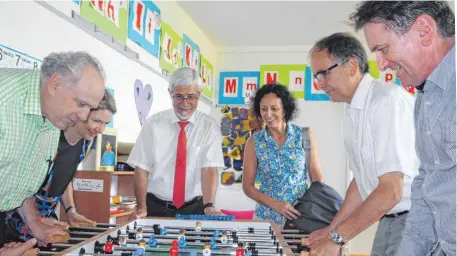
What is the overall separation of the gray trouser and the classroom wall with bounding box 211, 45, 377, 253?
4.56m

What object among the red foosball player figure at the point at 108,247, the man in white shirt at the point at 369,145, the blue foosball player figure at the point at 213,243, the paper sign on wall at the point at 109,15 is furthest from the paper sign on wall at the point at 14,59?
the man in white shirt at the point at 369,145

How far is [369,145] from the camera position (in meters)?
1.85

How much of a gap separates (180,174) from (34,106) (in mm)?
1308

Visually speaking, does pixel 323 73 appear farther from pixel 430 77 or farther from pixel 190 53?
pixel 190 53

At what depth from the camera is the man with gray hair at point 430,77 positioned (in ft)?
3.92

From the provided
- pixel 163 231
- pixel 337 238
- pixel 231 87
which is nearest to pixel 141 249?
pixel 163 231

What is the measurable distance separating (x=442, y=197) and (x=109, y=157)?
255 cm

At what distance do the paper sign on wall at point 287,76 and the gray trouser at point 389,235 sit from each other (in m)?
4.85

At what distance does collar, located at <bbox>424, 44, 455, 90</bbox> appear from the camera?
118cm

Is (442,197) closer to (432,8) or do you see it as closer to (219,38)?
(432,8)

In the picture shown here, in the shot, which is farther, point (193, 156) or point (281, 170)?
point (193, 156)

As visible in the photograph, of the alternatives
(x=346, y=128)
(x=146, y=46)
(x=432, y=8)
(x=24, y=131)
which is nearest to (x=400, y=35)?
(x=432, y=8)

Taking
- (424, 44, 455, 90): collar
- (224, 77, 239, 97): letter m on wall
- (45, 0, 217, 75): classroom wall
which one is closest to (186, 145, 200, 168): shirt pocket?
(45, 0, 217, 75): classroom wall

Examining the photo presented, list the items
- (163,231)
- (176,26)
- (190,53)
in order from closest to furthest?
(163,231) < (176,26) < (190,53)
